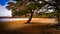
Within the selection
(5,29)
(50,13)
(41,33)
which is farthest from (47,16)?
(5,29)

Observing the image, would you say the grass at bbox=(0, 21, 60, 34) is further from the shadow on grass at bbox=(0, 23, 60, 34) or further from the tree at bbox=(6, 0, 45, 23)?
the tree at bbox=(6, 0, 45, 23)

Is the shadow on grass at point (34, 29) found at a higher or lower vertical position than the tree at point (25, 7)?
lower

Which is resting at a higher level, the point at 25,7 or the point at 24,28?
the point at 25,7

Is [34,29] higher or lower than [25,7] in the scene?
lower

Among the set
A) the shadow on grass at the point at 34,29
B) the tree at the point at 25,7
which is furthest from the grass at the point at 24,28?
the tree at the point at 25,7

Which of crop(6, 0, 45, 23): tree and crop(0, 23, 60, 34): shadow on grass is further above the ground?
Answer: crop(6, 0, 45, 23): tree

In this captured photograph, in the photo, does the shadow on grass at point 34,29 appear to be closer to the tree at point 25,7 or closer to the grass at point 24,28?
the grass at point 24,28

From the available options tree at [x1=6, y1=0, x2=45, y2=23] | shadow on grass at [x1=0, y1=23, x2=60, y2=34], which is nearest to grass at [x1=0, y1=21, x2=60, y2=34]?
shadow on grass at [x1=0, y1=23, x2=60, y2=34]

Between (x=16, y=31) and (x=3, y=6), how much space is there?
42cm

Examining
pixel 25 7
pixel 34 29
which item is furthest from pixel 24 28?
pixel 25 7

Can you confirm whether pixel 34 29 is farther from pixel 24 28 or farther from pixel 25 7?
pixel 25 7

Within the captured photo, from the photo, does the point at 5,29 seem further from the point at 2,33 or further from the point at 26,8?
the point at 26,8

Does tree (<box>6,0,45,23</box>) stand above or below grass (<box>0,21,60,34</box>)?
above

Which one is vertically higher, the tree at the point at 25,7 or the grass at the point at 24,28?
the tree at the point at 25,7
